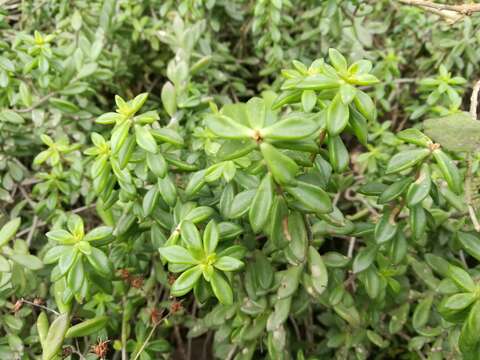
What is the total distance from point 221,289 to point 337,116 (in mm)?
448

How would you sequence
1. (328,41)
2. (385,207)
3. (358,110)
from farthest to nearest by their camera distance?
(328,41) < (385,207) < (358,110)

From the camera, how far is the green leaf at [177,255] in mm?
1093

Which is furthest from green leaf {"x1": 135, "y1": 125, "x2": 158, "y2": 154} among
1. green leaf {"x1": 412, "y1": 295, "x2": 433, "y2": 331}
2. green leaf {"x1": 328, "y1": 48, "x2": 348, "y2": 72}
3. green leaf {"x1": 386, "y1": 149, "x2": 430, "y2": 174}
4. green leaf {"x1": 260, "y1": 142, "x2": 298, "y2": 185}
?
green leaf {"x1": 412, "y1": 295, "x2": 433, "y2": 331}

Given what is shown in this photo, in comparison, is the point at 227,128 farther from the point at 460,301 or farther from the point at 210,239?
the point at 460,301

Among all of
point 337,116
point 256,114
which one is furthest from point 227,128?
point 337,116

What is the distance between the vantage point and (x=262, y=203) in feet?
3.17

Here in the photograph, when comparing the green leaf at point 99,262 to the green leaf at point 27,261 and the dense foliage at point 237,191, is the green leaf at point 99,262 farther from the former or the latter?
the green leaf at point 27,261

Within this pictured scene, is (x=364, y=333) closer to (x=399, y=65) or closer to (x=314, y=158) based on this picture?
(x=314, y=158)

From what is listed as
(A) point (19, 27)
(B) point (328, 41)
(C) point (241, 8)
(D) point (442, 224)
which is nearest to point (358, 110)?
(D) point (442, 224)

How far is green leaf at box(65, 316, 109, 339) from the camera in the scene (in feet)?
4.19

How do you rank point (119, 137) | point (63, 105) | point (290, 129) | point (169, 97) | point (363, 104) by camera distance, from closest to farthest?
point (290, 129) → point (363, 104) → point (119, 137) → point (169, 97) → point (63, 105)

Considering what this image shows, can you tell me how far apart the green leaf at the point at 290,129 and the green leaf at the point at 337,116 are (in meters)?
0.08

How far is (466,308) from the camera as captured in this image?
1.07 meters

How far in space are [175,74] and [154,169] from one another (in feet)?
1.83
